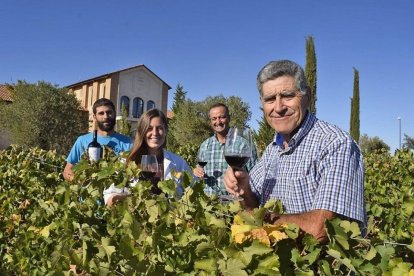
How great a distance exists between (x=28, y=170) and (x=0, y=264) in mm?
987

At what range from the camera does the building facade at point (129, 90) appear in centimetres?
3950

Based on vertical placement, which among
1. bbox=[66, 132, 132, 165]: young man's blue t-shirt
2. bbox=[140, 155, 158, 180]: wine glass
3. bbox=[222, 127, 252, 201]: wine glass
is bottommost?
bbox=[140, 155, 158, 180]: wine glass

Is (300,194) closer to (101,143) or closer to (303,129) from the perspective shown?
(303,129)

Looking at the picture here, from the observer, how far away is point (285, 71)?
6.10ft

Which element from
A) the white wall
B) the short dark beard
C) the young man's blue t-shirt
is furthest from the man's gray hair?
the white wall

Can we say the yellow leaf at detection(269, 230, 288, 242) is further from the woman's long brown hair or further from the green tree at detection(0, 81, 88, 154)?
the green tree at detection(0, 81, 88, 154)

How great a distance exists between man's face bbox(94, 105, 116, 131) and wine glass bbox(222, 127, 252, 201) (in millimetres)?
2892

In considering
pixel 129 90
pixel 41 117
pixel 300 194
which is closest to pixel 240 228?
pixel 300 194

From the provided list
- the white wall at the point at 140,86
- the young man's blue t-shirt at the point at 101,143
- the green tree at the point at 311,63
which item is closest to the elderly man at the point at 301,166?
the young man's blue t-shirt at the point at 101,143

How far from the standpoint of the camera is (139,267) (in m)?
1.40

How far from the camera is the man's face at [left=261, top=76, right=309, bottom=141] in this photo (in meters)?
1.87

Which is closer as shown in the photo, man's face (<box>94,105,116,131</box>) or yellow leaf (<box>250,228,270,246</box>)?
yellow leaf (<box>250,228,270,246</box>)

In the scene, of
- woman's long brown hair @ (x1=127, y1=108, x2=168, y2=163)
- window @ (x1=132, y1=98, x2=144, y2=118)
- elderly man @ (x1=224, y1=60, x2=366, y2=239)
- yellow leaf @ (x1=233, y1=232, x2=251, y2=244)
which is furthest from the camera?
window @ (x1=132, y1=98, x2=144, y2=118)

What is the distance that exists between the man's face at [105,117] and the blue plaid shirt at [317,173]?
2904mm
